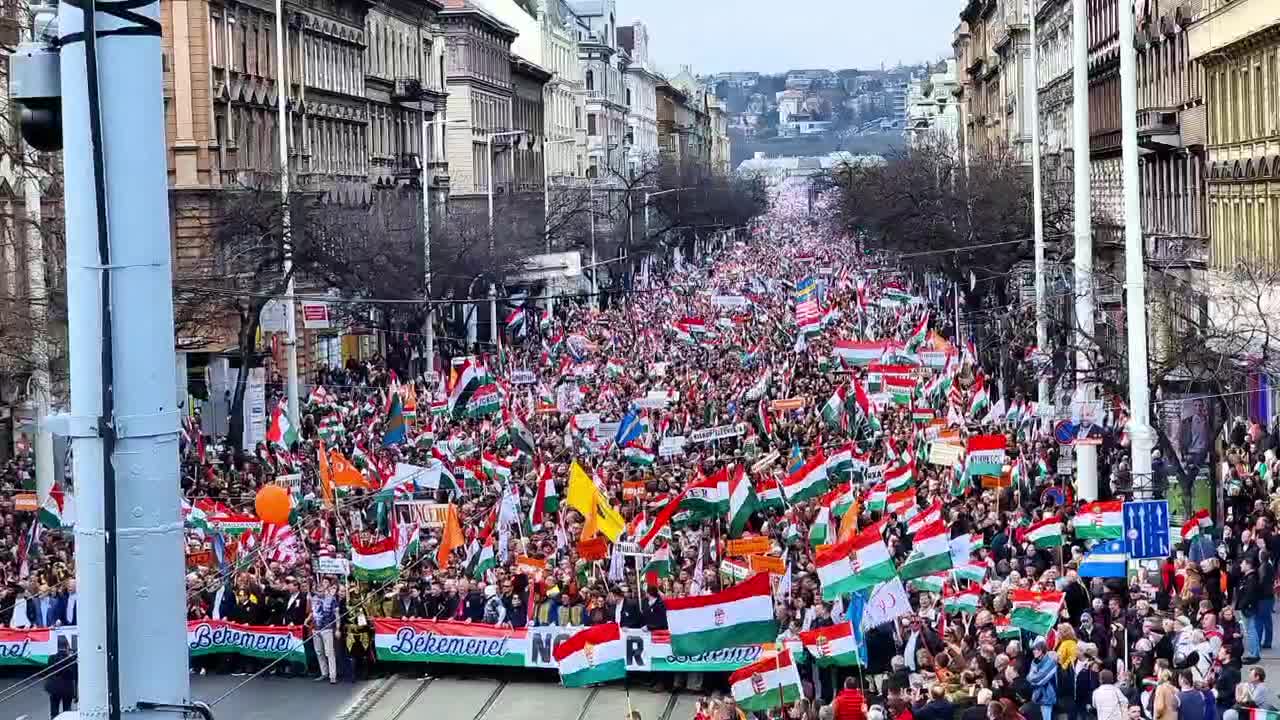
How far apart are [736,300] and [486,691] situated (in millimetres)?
51709

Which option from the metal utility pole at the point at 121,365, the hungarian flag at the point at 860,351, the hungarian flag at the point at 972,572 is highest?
the metal utility pole at the point at 121,365

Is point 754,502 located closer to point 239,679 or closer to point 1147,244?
point 239,679

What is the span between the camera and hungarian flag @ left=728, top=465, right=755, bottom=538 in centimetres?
2477

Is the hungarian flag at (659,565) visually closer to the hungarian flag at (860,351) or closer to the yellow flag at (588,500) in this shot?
the yellow flag at (588,500)

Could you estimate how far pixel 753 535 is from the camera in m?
24.0

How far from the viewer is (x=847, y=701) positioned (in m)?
16.0

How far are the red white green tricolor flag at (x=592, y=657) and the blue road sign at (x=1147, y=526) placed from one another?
4.41 meters

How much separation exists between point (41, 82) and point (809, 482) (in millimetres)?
21666

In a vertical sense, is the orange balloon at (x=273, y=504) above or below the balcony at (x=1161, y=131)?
below

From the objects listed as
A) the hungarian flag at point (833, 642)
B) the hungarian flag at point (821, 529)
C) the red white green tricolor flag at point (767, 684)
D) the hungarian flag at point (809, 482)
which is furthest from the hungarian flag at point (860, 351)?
the red white green tricolor flag at point (767, 684)

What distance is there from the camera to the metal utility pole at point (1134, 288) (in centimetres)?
2248

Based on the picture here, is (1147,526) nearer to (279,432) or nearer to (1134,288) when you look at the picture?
(1134,288)

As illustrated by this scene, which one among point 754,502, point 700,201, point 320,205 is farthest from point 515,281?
point 700,201

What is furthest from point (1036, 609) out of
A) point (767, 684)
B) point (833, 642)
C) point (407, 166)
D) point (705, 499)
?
point (407, 166)
